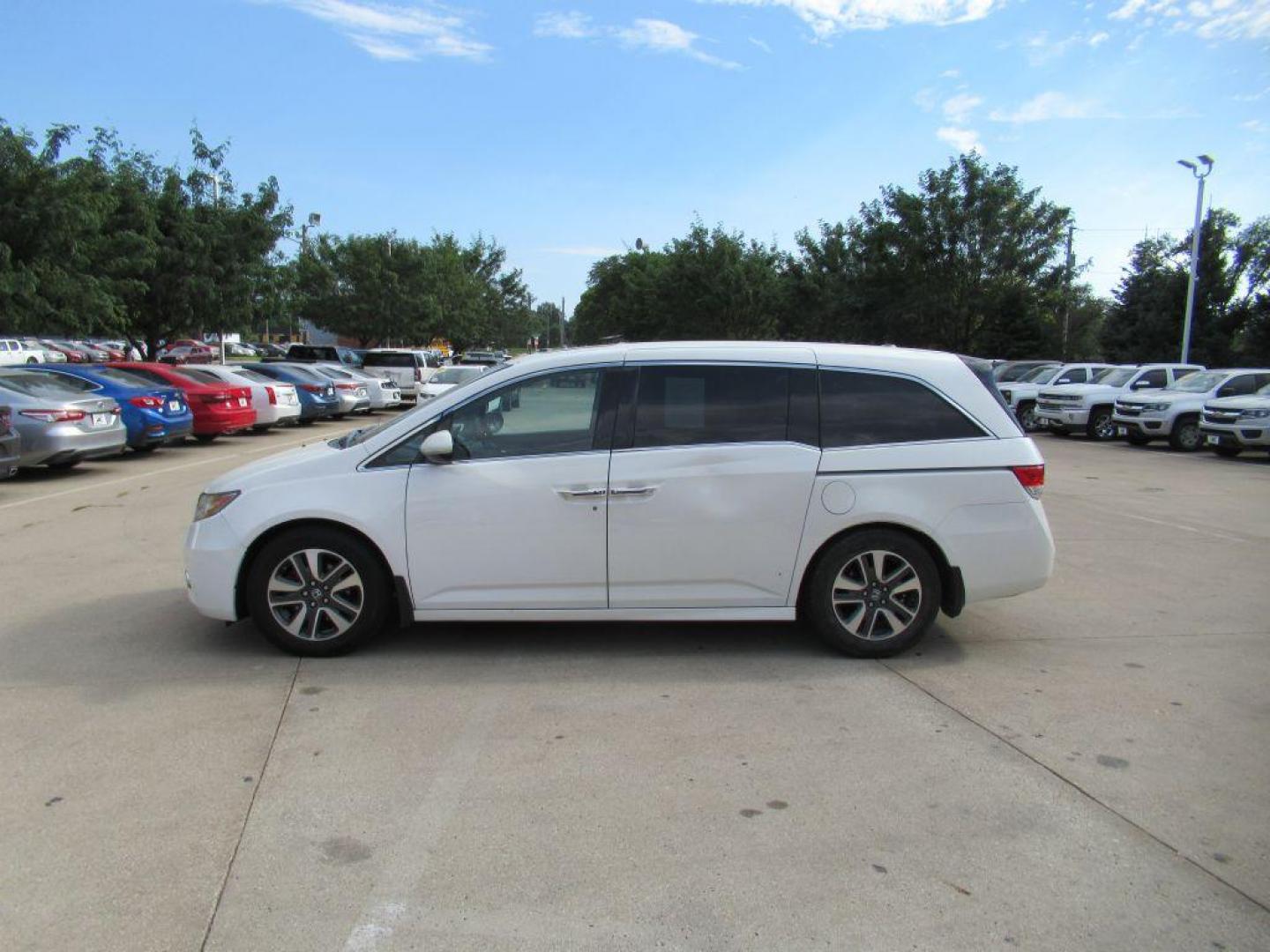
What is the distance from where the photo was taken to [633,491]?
207 inches

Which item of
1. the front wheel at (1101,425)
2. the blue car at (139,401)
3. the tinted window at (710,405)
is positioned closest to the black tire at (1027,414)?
the front wheel at (1101,425)

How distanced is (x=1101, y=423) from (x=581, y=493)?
813 inches

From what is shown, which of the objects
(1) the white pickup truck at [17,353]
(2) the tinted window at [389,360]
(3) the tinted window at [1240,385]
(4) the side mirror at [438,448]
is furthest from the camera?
(1) the white pickup truck at [17,353]

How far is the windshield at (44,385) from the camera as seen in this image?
13.4m

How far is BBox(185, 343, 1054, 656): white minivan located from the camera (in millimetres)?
5270

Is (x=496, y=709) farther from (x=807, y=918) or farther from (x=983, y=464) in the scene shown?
(x=983, y=464)

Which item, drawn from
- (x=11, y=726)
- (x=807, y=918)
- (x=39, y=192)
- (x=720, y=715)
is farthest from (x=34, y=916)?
(x=39, y=192)

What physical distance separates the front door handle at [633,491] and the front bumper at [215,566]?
6.90 feet

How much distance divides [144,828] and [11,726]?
146cm

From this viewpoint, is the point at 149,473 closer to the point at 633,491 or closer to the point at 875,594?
the point at 633,491

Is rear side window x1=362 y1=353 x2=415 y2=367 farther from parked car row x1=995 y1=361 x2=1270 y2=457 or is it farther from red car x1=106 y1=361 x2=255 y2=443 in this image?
parked car row x1=995 y1=361 x2=1270 y2=457

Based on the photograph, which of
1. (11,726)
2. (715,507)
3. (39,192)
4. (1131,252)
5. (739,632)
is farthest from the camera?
(1131,252)

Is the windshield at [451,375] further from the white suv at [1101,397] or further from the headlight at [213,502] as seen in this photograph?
the headlight at [213,502]

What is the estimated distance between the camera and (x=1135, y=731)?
178 inches
